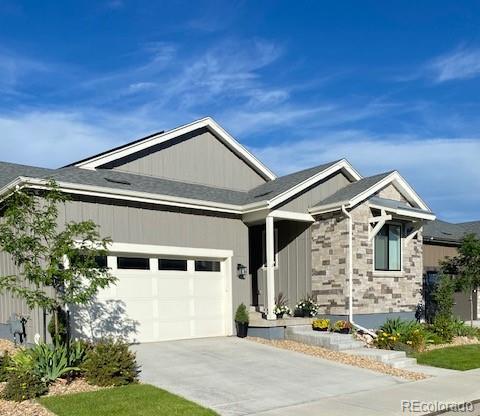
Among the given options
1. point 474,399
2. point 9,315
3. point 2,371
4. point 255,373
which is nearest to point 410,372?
point 474,399

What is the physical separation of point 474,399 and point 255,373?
399 cm

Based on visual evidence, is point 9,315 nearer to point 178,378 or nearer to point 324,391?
point 178,378

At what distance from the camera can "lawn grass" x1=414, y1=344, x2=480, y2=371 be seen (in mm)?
12050

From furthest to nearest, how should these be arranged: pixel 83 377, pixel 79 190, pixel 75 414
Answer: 1. pixel 79 190
2. pixel 83 377
3. pixel 75 414

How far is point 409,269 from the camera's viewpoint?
57.1ft

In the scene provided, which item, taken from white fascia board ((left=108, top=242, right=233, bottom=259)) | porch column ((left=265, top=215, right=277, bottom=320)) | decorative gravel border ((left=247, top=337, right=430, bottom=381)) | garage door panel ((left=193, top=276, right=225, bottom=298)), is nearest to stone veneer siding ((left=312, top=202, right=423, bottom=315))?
porch column ((left=265, top=215, right=277, bottom=320))

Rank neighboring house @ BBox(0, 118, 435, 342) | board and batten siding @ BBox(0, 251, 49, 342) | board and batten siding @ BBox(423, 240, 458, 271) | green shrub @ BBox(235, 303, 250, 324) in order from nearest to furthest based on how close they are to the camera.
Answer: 1. board and batten siding @ BBox(0, 251, 49, 342)
2. neighboring house @ BBox(0, 118, 435, 342)
3. green shrub @ BBox(235, 303, 250, 324)
4. board and batten siding @ BBox(423, 240, 458, 271)

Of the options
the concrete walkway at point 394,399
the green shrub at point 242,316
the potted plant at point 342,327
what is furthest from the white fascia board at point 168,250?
the concrete walkway at point 394,399

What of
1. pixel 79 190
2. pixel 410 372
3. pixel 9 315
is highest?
pixel 79 190

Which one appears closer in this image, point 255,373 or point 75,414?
point 75,414

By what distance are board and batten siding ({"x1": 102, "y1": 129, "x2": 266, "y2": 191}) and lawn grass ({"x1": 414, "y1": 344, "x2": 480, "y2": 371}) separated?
834 centimetres

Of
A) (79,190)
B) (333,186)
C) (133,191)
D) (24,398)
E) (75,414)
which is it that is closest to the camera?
(75,414)

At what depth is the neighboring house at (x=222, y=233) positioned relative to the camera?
1288 cm

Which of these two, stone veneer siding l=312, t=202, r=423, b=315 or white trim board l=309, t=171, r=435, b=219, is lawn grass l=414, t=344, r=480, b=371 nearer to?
stone veneer siding l=312, t=202, r=423, b=315
